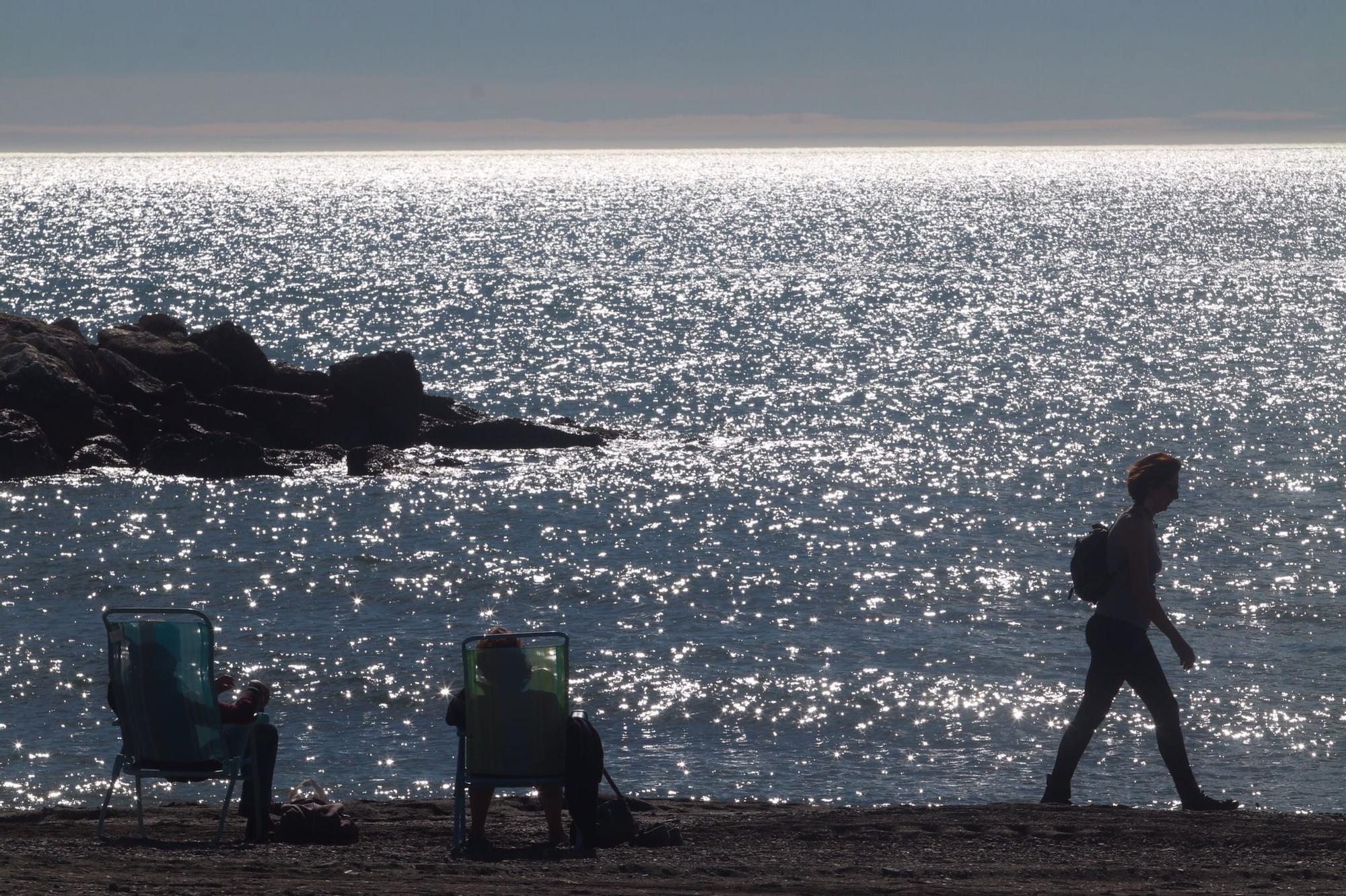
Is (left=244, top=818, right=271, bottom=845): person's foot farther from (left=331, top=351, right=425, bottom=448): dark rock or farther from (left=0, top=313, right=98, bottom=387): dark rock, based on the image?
(left=331, top=351, right=425, bottom=448): dark rock

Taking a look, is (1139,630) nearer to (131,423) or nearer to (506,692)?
(506,692)

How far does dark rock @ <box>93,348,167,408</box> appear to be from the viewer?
28.0 m

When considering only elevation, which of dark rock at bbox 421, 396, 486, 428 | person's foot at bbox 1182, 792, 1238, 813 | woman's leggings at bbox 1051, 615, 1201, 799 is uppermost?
dark rock at bbox 421, 396, 486, 428

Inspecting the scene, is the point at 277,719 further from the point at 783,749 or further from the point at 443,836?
the point at 443,836

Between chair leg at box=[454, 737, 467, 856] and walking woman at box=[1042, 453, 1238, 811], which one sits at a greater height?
walking woman at box=[1042, 453, 1238, 811]

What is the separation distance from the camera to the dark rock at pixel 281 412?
28.6 meters

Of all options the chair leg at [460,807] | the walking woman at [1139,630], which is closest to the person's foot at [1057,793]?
the walking woman at [1139,630]

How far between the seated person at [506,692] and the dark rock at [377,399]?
71.6 feet

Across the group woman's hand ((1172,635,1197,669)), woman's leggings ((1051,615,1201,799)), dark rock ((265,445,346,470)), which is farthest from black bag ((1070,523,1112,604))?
dark rock ((265,445,346,470))

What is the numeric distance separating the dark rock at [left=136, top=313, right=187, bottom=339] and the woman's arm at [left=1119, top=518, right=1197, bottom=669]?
26.5 metres

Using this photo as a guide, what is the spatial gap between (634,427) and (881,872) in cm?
2644

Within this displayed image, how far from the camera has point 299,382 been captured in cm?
3072

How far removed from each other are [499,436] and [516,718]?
72.9 feet

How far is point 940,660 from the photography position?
51.8 ft
